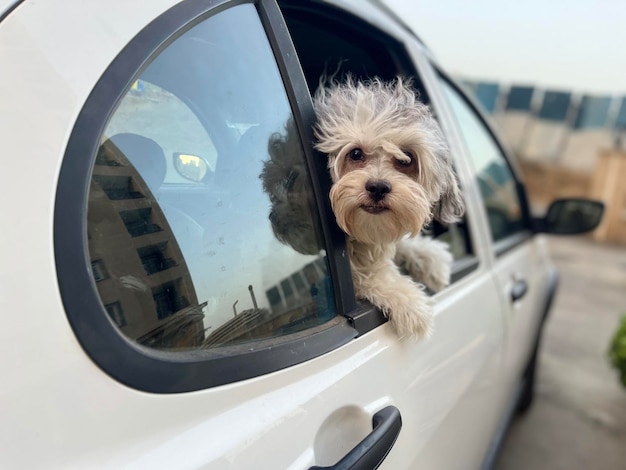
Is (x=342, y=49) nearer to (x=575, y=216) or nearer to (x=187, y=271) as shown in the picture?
(x=187, y=271)

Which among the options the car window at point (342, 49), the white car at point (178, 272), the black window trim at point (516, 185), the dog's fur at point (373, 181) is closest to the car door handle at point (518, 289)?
the black window trim at point (516, 185)

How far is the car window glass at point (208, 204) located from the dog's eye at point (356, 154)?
15 centimetres

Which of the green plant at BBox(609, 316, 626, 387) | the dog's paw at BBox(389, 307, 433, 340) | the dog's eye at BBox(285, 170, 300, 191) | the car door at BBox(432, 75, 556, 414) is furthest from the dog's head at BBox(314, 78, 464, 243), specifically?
the green plant at BBox(609, 316, 626, 387)

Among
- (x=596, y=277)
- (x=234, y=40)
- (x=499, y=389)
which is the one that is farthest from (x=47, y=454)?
(x=596, y=277)

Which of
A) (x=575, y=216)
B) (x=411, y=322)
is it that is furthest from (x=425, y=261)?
(x=575, y=216)

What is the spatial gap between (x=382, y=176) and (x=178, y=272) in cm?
66

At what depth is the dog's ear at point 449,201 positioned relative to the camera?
1547 mm

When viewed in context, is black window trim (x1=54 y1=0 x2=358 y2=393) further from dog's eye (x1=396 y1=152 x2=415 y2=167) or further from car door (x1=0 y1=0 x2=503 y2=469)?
dog's eye (x1=396 y1=152 x2=415 y2=167)

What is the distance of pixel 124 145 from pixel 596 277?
29.4 feet

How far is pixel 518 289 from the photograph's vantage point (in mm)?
2551

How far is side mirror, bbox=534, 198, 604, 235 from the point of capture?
3164 millimetres

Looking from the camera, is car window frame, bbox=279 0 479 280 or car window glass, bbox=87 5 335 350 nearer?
car window glass, bbox=87 5 335 350

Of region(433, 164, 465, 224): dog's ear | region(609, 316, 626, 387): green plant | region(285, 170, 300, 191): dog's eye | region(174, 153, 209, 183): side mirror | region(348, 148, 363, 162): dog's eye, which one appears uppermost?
region(174, 153, 209, 183): side mirror

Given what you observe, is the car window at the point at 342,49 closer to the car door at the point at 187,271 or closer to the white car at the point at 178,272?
the white car at the point at 178,272
